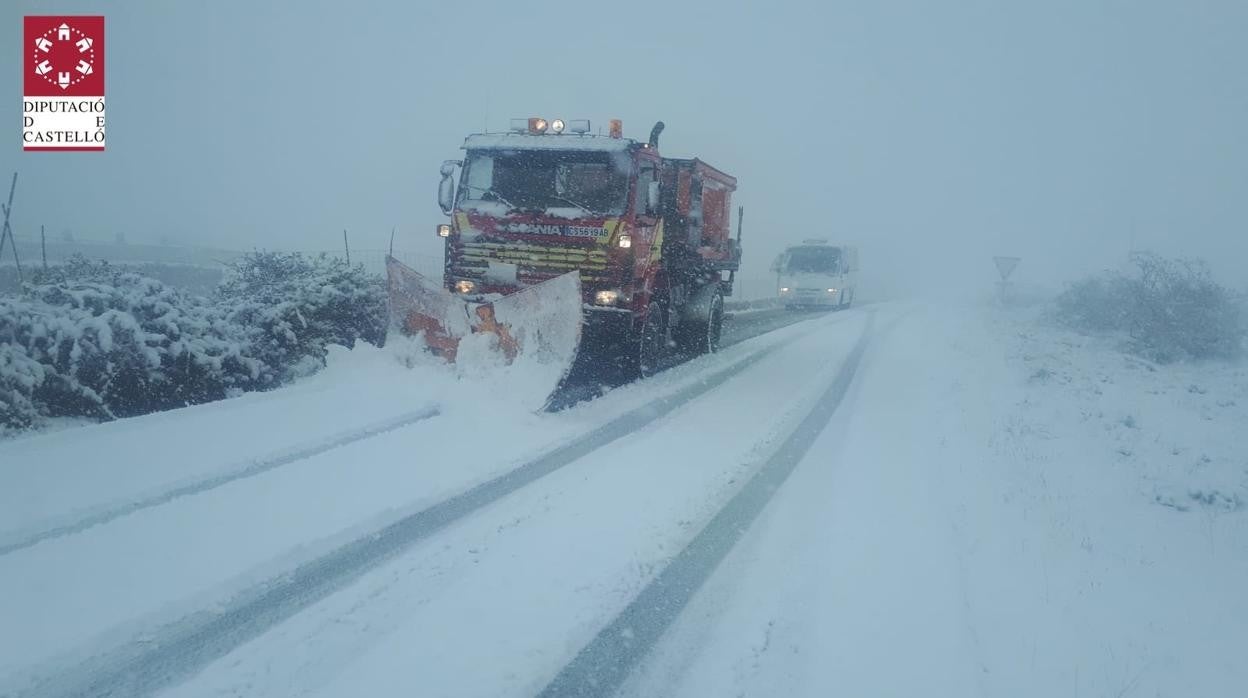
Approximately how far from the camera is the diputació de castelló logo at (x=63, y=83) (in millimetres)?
9312

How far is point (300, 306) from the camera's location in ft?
30.0

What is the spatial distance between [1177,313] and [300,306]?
20040 millimetres

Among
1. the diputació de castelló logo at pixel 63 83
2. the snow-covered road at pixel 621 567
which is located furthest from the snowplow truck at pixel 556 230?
the diputació de castelló logo at pixel 63 83

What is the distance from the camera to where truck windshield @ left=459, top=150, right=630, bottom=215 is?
931cm

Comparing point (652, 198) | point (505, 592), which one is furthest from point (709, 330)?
point (505, 592)

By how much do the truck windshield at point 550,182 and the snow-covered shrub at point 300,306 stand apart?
6.80 ft

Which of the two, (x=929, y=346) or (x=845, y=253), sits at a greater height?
(x=845, y=253)

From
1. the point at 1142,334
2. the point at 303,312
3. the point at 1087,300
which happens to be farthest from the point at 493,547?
the point at 1087,300

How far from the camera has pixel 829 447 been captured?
7145mm

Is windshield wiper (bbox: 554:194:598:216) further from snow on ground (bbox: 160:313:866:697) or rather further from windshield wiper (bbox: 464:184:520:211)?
snow on ground (bbox: 160:313:866:697)

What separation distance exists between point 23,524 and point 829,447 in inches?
251

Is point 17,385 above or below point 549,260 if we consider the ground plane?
below

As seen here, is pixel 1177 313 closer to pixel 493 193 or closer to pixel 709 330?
pixel 709 330

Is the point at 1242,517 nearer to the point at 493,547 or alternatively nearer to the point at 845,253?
the point at 493,547
